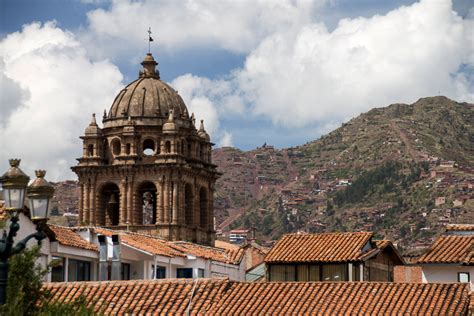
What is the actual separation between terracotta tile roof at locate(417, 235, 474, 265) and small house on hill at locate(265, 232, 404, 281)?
7.02 feet

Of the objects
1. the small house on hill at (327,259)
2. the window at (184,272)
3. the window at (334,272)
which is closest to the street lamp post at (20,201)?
the small house on hill at (327,259)

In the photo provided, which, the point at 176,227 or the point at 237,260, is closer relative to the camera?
the point at 237,260

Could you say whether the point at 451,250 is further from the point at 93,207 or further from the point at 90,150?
the point at 90,150

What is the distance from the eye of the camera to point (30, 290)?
26.4m

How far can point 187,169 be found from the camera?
87812 mm

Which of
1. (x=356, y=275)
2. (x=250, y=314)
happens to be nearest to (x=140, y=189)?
(x=356, y=275)

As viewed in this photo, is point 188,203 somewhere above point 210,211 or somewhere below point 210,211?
above

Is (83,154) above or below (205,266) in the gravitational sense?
above

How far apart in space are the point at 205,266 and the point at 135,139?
28.5m

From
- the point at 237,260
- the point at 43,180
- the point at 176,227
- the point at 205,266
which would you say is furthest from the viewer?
the point at 176,227

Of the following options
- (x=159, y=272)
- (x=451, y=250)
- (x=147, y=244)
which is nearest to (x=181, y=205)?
(x=147, y=244)

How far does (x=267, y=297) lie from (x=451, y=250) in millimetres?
16634

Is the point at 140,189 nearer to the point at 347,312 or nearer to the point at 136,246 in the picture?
the point at 136,246

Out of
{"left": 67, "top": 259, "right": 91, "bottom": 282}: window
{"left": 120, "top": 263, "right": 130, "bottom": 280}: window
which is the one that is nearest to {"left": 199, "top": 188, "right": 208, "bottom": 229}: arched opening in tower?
{"left": 120, "top": 263, "right": 130, "bottom": 280}: window
